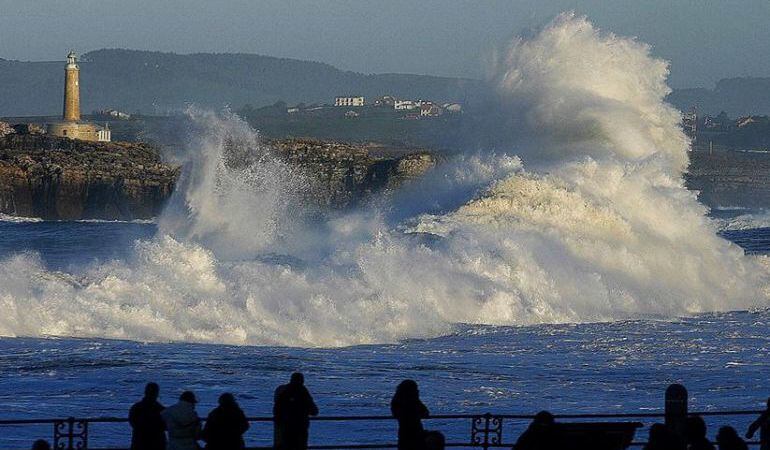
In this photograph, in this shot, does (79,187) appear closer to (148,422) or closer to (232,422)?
(148,422)

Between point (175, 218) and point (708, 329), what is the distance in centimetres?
1826

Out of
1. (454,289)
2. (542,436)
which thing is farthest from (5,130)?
(542,436)

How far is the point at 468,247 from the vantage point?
3647 cm

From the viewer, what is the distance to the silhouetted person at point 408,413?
44.2ft

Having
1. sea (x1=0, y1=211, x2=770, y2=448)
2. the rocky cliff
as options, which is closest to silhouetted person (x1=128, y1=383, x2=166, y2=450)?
sea (x1=0, y1=211, x2=770, y2=448)

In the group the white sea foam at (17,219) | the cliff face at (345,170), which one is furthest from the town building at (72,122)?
the white sea foam at (17,219)

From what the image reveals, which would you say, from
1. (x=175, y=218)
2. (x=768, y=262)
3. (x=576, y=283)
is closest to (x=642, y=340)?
(x=576, y=283)

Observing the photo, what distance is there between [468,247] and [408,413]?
75.5 ft

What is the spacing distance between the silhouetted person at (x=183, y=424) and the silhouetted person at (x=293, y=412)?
817mm

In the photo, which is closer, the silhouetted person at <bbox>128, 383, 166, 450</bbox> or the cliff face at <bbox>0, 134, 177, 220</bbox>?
the silhouetted person at <bbox>128, 383, 166, 450</bbox>

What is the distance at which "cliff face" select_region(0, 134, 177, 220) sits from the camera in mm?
90312

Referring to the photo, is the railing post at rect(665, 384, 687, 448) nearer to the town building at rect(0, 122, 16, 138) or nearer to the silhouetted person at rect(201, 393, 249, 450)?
the silhouetted person at rect(201, 393, 249, 450)

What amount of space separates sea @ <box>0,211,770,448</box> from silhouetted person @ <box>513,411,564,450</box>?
664 centimetres

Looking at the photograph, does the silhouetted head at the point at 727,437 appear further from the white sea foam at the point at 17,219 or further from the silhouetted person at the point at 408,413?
the white sea foam at the point at 17,219
